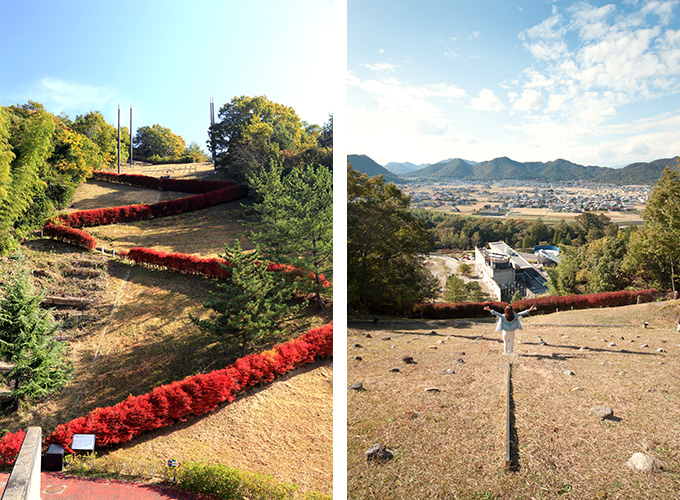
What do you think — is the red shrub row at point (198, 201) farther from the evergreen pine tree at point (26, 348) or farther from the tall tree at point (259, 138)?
the evergreen pine tree at point (26, 348)

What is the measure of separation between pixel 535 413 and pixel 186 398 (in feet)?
8.56

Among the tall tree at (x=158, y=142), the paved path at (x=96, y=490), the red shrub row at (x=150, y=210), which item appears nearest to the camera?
the paved path at (x=96, y=490)

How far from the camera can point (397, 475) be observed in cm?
186

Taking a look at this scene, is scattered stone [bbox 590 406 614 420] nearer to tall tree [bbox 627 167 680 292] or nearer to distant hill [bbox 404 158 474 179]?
tall tree [bbox 627 167 680 292]

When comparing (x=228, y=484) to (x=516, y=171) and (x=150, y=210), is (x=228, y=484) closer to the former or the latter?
(x=516, y=171)

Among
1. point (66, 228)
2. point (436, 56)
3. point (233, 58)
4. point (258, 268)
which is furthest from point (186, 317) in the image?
point (436, 56)

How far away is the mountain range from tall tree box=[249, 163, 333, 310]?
63.1 inches

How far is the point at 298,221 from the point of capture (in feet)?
14.7

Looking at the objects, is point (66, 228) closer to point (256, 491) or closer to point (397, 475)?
point (256, 491)

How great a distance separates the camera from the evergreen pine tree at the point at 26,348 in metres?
2.83

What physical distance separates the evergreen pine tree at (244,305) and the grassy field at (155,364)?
0.55ft

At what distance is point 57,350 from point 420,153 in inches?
135

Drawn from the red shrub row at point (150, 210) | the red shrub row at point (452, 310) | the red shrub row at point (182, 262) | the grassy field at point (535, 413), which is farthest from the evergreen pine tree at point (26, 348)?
the red shrub row at point (452, 310)

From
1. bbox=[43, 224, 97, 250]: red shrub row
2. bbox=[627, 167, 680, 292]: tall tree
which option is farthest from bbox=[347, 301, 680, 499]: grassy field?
bbox=[43, 224, 97, 250]: red shrub row
